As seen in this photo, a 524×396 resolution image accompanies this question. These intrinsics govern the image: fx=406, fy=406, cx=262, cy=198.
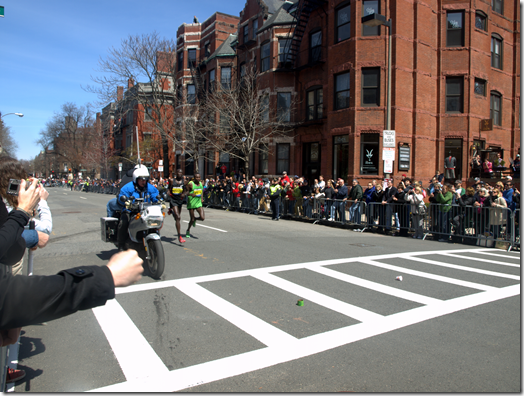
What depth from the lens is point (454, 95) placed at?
23.9 m

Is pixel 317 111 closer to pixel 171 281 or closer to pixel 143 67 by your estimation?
pixel 143 67

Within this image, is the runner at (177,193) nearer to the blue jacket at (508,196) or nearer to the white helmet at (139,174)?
the white helmet at (139,174)

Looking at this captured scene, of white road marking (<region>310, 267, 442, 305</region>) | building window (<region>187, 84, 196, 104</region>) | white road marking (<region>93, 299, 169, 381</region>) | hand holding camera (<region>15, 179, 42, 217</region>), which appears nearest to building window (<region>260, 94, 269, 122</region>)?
building window (<region>187, 84, 196, 104</region>)

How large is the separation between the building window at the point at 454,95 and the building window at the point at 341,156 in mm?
6558

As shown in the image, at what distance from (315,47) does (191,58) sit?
1912 centimetres

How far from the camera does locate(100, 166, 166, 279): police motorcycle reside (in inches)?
280

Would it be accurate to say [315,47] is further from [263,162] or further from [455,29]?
[263,162]

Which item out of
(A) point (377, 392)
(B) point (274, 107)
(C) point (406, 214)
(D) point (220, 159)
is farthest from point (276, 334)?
(D) point (220, 159)

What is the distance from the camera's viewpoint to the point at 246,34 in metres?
32.6

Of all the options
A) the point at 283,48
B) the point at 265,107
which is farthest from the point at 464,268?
the point at 283,48

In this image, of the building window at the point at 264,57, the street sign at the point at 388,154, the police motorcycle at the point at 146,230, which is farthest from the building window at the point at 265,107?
the police motorcycle at the point at 146,230

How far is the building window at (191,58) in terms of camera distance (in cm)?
4050

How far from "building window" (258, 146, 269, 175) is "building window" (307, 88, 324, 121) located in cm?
460

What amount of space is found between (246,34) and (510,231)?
2685 cm
